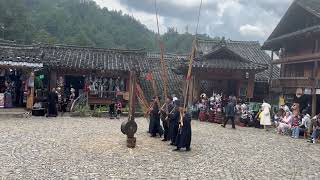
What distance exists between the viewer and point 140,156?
11641 millimetres

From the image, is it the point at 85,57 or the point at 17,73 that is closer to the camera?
the point at 17,73

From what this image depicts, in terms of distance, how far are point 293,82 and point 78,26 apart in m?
49.0

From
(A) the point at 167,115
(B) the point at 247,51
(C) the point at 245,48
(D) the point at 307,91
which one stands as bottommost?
(A) the point at 167,115

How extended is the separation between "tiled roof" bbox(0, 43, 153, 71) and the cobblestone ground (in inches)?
288

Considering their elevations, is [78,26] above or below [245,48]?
above

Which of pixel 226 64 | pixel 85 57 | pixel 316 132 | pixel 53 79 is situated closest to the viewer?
pixel 316 132

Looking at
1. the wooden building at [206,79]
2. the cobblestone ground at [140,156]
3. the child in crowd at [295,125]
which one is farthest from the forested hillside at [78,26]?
the child in crowd at [295,125]

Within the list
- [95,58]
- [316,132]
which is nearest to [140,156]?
[316,132]

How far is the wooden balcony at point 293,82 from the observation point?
2034 cm

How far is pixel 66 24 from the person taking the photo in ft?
209

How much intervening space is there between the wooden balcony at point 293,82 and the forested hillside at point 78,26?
Result: 1271 inches

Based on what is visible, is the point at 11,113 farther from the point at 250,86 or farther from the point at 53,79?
the point at 250,86

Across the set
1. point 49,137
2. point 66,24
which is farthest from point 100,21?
point 49,137

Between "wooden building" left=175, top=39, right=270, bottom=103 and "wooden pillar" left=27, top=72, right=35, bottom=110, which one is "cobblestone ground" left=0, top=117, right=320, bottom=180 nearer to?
"wooden pillar" left=27, top=72, right=35, bottom=110
